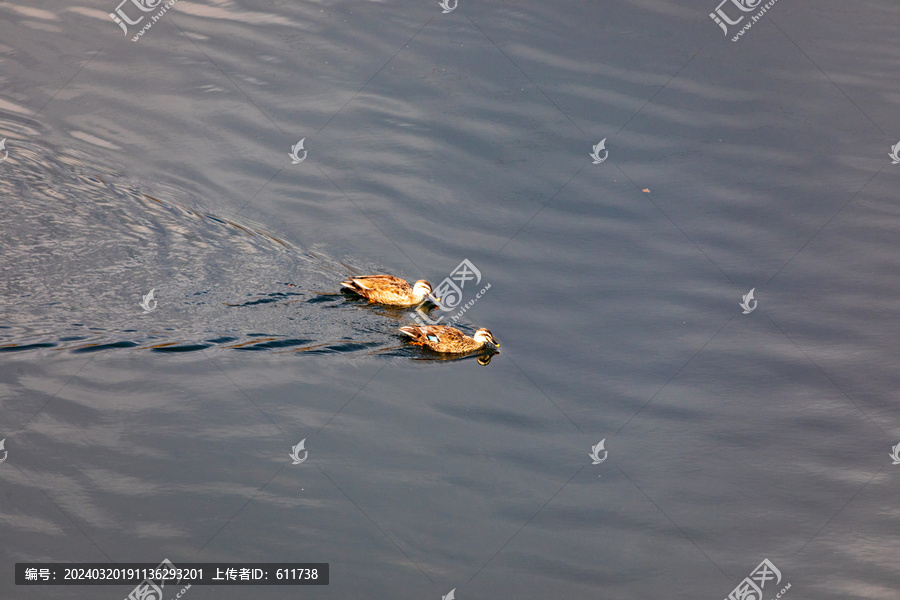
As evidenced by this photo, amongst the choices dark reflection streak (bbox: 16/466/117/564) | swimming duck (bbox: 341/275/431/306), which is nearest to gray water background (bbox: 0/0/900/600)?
dark reflection streak (bbox: 16/466/117/564)

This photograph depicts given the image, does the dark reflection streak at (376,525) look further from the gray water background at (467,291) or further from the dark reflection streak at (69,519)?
the dark reflection streak at (69,519)

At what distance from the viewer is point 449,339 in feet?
37.7

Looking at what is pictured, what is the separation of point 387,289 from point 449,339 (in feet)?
4.01

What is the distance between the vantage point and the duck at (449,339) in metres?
11.5

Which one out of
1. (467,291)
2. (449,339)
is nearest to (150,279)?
(449,339)

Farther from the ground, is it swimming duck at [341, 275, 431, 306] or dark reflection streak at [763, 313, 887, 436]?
swimming duck at [341, 275, 431, 306]

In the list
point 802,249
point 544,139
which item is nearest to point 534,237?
point 544,139

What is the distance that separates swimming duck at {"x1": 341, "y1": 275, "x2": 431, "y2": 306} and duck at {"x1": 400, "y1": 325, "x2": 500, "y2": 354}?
0.59 meters

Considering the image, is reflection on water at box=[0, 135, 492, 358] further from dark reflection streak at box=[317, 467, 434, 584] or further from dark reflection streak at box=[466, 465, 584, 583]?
dark reflection streak at box=[466, 465, 584, 583]

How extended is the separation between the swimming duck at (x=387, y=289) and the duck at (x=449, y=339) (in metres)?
0.59

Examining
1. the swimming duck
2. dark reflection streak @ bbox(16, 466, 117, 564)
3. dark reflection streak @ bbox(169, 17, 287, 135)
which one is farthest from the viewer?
dark reflection streak @ bbox(169, 17, 287, 135)

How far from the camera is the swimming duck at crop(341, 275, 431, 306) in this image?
11.9 metres

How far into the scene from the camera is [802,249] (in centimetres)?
1420

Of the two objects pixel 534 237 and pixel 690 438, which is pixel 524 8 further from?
pixel 690 438
